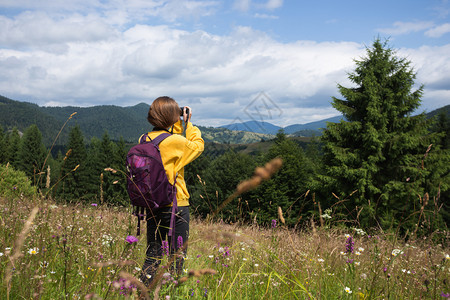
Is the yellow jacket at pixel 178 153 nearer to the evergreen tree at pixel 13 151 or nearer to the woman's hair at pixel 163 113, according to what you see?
the woman's hair at pixel 163 113

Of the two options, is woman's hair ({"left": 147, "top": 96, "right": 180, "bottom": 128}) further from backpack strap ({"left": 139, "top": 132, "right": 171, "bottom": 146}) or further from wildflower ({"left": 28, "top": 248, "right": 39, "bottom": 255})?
wildflower ({"left": 28, "top": 248, "right": 39, "bottom": 255})

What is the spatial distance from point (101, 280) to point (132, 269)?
0.27 metres

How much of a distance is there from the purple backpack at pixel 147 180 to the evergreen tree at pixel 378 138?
696 inches

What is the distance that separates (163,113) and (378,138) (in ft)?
64.7

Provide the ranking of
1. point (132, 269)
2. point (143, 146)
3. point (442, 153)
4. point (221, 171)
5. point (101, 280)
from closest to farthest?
point (101, 280), point (132, 269), point (143, 146), point (442, 153), point (221, 171)

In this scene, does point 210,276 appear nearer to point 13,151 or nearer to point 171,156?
point 171,156

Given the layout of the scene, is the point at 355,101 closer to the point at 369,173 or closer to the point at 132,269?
the point at 369,173

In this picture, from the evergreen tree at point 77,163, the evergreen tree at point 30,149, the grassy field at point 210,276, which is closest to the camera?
the grassy field at point 210,276

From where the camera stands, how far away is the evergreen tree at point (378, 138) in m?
18.8

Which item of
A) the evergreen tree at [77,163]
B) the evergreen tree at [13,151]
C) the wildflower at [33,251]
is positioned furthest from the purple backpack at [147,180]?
the evergreen tree at [13,151]

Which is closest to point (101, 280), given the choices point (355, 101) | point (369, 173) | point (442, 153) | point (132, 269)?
point (132, 269)

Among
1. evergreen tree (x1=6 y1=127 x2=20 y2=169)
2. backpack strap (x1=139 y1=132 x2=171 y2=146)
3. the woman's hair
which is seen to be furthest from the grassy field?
evergreen tree (x1=6 y1=127 x2=20 y2=169)

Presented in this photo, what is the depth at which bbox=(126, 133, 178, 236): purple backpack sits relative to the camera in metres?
2.64

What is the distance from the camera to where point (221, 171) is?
110 feet
